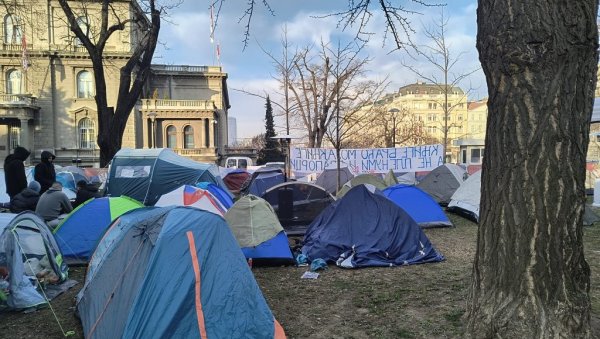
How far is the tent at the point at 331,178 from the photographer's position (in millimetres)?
15695

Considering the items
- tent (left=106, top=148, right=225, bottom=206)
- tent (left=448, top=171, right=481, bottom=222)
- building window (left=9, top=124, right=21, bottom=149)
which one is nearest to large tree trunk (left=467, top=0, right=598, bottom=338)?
tent (left=448, top=171, right=481, bottom=222)

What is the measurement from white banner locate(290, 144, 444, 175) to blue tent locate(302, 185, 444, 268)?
6.99 meters

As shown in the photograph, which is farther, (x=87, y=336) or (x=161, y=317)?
(x=87, y=336)

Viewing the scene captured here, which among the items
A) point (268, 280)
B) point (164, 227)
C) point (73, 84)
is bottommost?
point (268, 280)

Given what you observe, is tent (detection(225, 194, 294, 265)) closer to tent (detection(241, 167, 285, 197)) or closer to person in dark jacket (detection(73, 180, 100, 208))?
person in dark jacket (detection(73, 180, 100, 208))

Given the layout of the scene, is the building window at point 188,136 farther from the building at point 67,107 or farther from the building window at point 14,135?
the building window at point 14,135

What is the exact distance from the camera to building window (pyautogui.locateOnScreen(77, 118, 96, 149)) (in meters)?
41.9

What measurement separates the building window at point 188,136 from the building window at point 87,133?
8424 mm

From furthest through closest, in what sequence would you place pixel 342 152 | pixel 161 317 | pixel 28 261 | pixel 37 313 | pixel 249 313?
pixel 342 152 → pixel 28 261 → pixel 37 313 → pixel 249 313 → pixel 161 317

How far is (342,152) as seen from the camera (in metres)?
15.2

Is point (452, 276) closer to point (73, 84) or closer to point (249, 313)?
point (249, 313)

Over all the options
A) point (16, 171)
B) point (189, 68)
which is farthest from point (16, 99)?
point (16, 171)

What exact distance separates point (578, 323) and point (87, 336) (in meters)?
4.10

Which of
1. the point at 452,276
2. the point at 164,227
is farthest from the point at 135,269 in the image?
the point at 452,276
